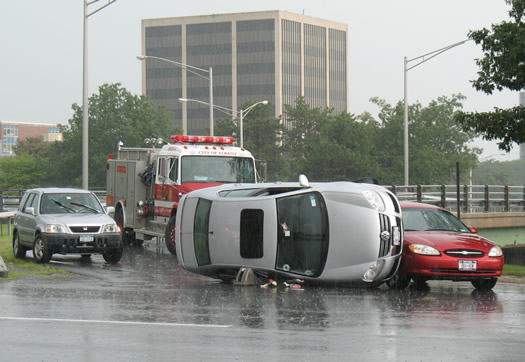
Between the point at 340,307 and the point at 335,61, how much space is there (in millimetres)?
149751

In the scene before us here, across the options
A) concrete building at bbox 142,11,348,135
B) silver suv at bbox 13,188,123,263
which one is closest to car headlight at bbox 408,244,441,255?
silver suv at bbox 13,188,123,263

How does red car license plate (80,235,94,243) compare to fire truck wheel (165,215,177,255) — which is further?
fire truck wheel (165,215,177,255)

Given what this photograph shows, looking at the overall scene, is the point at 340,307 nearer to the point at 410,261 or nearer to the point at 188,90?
the point at 410,261

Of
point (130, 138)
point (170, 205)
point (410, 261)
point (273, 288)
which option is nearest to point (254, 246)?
point (273, 288)

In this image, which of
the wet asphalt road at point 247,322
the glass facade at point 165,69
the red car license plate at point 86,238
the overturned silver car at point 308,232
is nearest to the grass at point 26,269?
the wet asphalt road at point 247,322

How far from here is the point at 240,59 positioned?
152375 millimetres

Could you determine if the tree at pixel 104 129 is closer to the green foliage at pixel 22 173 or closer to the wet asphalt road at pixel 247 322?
the green foliage at pixel 22 173

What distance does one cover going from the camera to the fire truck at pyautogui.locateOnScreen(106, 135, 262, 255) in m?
22.7

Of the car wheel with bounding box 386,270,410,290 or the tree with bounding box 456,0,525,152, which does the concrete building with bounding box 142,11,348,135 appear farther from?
the car wheel with bounding box 386,270,410,290

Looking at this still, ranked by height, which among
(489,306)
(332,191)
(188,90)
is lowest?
(489,306)

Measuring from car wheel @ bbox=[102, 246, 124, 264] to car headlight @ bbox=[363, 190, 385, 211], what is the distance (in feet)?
25.1

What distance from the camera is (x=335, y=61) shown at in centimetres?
16000

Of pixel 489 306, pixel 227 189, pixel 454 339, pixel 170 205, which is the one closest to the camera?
pixel 454 339

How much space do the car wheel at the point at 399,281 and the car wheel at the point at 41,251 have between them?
7736 millimetres
